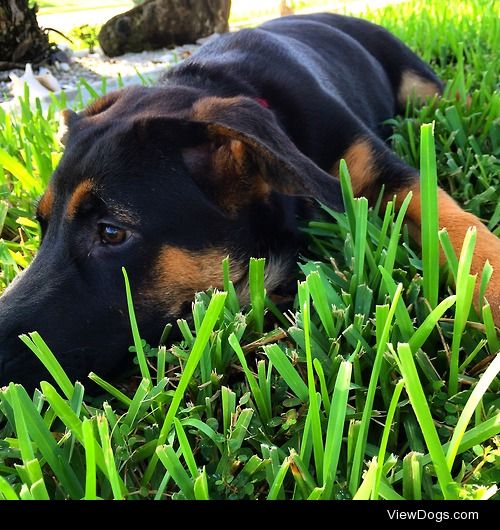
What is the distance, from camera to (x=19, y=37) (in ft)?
22.7

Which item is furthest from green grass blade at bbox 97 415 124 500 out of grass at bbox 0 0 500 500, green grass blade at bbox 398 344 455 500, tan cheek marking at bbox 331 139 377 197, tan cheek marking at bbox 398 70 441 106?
tan cheek marking at bbox 398 70 441 106

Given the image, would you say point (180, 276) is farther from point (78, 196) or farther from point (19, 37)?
point (19, 37)

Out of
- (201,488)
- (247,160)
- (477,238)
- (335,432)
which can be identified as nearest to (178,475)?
(201,488)

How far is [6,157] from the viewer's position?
305cm

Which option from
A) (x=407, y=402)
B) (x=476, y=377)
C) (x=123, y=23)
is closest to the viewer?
(x=407, y=402)

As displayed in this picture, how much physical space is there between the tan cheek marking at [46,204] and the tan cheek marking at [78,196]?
14cm

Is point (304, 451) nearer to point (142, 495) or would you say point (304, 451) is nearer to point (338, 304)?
point (142, 495)

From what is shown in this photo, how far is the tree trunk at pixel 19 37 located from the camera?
6.66 m

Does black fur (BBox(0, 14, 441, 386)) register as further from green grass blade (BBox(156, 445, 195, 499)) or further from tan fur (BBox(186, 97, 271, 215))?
green grass blade (BBox(156, 445, 195, 499))

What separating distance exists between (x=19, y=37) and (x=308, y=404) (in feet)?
22.3

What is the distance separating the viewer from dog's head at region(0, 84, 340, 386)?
1.86m

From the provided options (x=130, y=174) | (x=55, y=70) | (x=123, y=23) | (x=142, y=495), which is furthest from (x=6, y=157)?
(x=123, y=23)

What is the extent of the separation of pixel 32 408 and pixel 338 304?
870 millimetres

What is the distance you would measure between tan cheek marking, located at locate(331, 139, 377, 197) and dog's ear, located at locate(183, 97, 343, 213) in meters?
0.65
